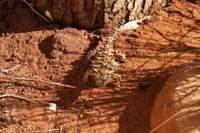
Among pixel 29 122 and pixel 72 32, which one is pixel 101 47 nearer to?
pixel 72 32

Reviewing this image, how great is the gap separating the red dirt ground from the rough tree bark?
0.40 ft

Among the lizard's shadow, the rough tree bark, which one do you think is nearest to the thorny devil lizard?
the lizard's shadow

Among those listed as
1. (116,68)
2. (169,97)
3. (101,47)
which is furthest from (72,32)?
(169,97)

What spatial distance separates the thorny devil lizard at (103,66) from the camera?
7.51 feet

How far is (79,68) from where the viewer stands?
2.52 m

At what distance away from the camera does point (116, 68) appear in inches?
95.7

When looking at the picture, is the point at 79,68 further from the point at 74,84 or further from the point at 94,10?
the point at 94,10

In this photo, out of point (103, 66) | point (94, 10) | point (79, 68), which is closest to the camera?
point (103, 66)

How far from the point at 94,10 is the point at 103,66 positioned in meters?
0.70

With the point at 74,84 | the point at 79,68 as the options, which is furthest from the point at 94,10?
the point at 74,84

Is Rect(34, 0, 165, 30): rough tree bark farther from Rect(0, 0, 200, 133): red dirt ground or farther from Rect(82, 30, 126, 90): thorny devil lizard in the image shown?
Rect(82, 30, 126, 90): thorny devil lizard

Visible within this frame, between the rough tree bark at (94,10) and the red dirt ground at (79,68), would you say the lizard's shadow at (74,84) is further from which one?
the rough tree bark at (94,10)

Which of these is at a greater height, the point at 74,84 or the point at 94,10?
the point at 94,10

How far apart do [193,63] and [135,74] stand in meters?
0.56
